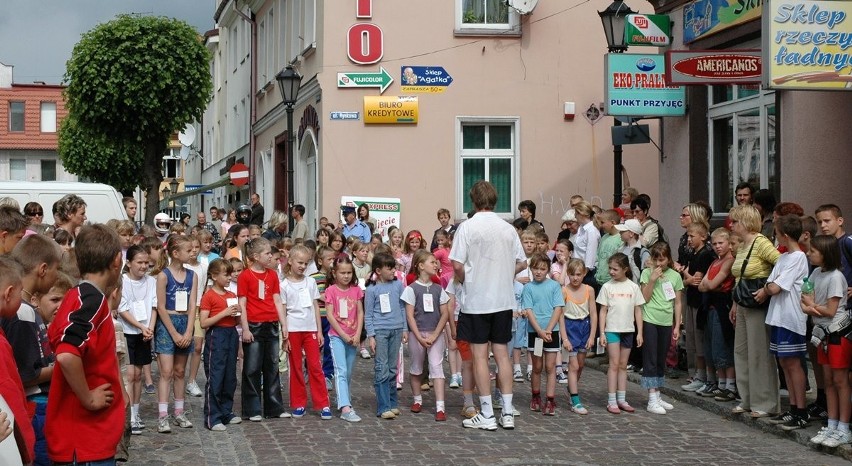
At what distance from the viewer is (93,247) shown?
579 centimetres

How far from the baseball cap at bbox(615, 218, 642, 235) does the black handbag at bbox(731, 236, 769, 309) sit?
3.17 meters

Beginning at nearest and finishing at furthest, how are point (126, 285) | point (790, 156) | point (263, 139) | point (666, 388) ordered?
point (126, 285)
point (666, 388)
point (790, 156)
point (263, 139)

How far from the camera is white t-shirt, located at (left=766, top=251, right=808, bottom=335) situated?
411 inches

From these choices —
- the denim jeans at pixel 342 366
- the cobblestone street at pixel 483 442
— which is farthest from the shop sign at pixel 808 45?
the denim jeans at pixel 342 366

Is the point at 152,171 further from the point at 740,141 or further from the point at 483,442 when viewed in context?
the point at 483,442

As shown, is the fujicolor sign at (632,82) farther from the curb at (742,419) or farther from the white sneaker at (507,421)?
the white sneaker at (507,421)

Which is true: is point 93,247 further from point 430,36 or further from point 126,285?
point 430,36

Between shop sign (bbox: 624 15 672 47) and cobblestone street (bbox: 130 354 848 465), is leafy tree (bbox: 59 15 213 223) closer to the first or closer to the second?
shop sign (bbox: 624 15 672 47)

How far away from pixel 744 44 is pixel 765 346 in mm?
6014

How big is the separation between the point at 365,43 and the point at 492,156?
11.3 ft

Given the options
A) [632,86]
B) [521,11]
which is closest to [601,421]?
[632,86]

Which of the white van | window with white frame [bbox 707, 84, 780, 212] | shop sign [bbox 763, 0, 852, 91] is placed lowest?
the white van

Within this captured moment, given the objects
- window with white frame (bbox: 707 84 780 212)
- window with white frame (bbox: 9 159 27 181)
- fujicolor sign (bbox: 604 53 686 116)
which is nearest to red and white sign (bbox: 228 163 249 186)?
fujicolor sign (bbox: 604 53 686 116)

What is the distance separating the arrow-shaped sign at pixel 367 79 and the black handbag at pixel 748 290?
13781mm
